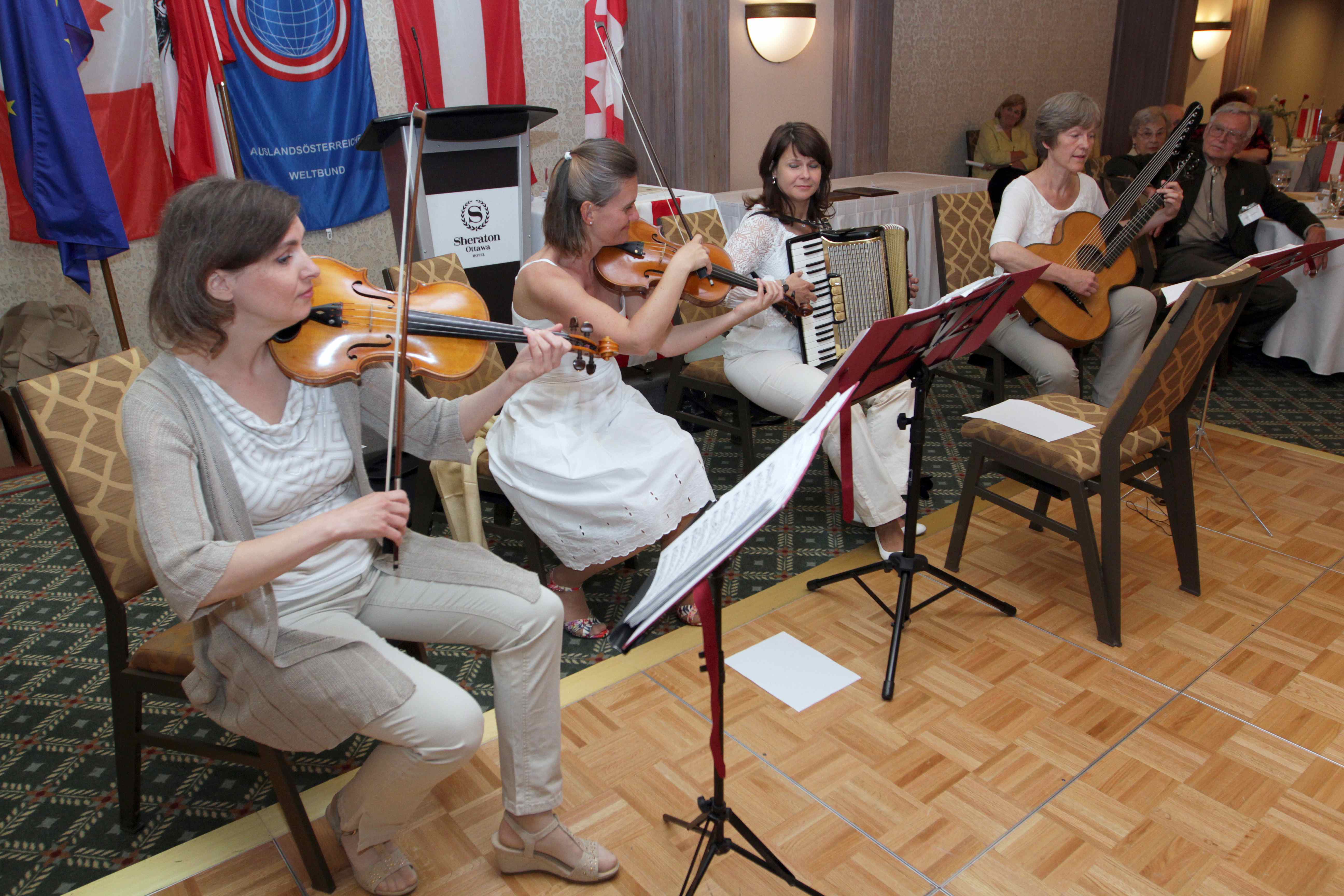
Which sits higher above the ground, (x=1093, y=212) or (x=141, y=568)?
(x=1093, y=212)

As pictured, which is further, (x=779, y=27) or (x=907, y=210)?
(x=779, y=27)

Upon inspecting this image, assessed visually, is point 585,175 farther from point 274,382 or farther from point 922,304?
point 922,304

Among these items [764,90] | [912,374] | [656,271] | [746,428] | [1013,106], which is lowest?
[746,428]

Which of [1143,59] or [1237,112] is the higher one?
[1143,59]

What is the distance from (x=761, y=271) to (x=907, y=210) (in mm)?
2156

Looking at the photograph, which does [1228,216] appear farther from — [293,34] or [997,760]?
[293,34]

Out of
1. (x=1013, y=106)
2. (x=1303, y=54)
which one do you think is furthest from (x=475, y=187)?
(x=1303, y=54)

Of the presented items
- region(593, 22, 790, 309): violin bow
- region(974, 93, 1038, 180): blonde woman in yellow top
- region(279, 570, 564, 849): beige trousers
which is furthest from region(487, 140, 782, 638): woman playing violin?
region(974, 93, 1038, 180): blonde woman in yellow top

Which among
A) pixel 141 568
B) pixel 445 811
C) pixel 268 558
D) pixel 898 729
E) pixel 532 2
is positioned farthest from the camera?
pixel 532 2

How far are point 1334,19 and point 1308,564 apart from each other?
37.6 ft

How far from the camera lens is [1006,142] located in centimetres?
632

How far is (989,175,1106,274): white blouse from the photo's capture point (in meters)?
3.22

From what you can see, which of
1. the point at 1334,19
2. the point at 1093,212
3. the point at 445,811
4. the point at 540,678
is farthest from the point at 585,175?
the point at 1334,19

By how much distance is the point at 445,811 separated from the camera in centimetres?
182
